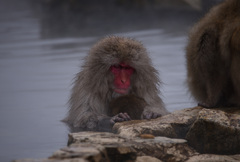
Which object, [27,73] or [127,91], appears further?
[27,73]

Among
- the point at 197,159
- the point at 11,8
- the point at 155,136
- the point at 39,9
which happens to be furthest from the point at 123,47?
the point at 11,8

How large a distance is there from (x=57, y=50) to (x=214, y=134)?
6.86 metres

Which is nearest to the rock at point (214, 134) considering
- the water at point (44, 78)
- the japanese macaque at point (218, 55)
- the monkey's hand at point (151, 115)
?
the japanese macaque at point (218, 55)

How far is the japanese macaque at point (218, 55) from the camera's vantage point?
157 inches

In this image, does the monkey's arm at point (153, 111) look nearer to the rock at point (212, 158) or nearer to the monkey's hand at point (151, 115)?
the monkey's hand at point (151, 115)

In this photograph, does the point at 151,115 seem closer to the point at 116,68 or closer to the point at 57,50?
the point at 116,68

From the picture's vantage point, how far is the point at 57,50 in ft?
33.2

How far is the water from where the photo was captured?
4477 millimetres

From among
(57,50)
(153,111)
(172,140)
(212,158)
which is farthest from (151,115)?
(57,50)

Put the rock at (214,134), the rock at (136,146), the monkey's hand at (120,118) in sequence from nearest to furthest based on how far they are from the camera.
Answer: the rock at (136,146) < the rock at (214,134) < the monkey's hand at (120,118)

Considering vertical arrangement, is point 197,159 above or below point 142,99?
below

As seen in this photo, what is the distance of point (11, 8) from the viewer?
1947 centimetres

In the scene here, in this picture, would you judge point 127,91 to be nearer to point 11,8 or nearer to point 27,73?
point 27,73

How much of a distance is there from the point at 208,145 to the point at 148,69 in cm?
142
